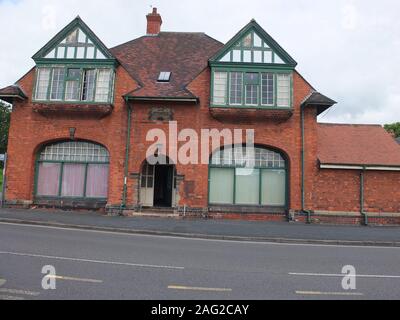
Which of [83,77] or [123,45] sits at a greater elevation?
[123,45]

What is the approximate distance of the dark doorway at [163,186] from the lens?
19.8 m

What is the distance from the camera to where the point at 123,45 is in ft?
72.7

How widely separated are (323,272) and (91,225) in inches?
357

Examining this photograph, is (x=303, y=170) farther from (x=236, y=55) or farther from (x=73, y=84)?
(x=73, y=84)

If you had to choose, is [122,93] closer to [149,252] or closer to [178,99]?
[178,99]

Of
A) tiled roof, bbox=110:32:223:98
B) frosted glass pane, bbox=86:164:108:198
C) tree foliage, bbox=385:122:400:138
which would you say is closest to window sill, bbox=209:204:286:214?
frosted glass pane, bbox=86:164:108:198

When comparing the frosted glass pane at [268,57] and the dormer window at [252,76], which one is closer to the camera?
the dormer window at [252,76]

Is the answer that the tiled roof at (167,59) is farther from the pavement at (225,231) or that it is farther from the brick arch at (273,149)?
the pavement at (225,231)

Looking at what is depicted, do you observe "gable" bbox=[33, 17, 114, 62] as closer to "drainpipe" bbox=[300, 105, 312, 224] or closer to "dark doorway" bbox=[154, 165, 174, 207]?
"dark doorway" bbox=[154, 165, 174, 207]

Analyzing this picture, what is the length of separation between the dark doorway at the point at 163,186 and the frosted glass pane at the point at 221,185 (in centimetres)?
288

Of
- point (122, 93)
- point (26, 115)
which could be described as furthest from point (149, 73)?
point (26, 115)

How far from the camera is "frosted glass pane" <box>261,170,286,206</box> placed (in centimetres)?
1808

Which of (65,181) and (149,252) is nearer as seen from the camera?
(149,252)

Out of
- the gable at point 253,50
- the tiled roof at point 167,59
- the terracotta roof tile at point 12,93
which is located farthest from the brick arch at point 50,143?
the gable at point 253,50
